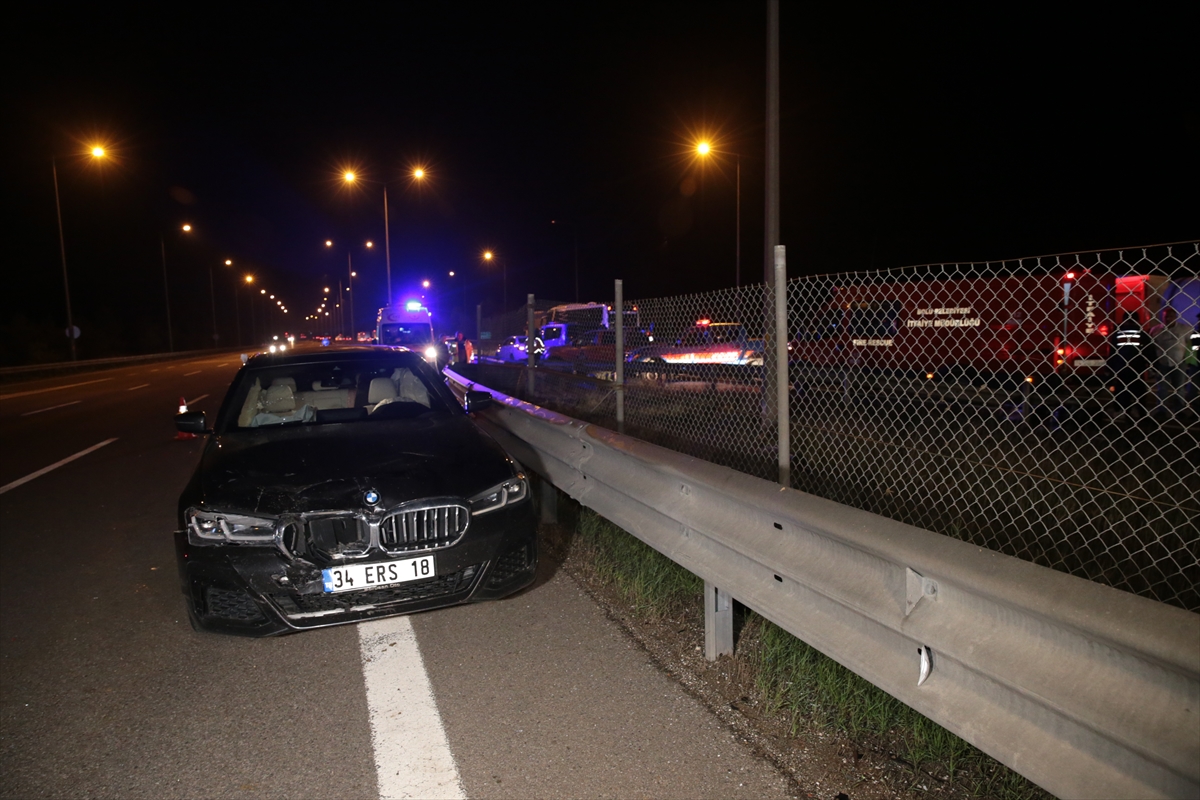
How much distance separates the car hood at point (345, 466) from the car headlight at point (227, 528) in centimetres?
5

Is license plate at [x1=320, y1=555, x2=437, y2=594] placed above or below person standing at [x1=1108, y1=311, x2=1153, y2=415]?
below

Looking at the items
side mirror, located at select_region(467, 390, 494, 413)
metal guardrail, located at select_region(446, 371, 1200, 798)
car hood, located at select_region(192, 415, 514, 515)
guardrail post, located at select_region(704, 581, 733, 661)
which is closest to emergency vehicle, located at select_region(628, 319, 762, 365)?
side mirror, located at select_region(467, 390, 494, 413)

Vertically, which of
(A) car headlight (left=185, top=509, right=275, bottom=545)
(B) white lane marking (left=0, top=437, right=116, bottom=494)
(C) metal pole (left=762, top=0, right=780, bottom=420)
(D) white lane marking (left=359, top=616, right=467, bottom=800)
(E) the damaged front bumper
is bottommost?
(D) white lane marking (left=359, top=616, right=467, bottom=800)

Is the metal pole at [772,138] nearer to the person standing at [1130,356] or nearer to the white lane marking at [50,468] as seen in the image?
the person standing at [1130,356]

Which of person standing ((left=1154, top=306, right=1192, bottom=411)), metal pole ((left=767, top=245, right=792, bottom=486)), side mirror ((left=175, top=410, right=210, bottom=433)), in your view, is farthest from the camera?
side mirror ((left=175, top=410, right=210, bottom=433))

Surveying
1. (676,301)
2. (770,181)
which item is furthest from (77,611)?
(770,181)

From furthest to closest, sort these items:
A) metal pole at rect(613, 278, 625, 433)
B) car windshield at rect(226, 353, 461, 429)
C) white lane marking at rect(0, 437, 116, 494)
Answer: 1. white lane marking at rect(0, 437, 116, 494)
2. metal pole at rect(613, 278, 625, 433)
3. car windshield at rect(226, 353, 461, 429)

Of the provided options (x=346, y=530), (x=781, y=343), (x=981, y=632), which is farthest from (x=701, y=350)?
(x=981, y=632)

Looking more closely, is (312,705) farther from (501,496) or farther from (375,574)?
(501,496)

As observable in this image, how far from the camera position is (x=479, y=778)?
276cm

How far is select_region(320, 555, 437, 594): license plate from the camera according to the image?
→ 3.66 meters

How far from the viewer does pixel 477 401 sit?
5.71m

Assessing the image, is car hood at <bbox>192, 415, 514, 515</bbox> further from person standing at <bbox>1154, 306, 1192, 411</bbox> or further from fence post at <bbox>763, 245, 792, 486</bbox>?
person standing at <bbox>1154, 306, 1192, 411</bbox>

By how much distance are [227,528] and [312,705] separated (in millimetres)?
953
